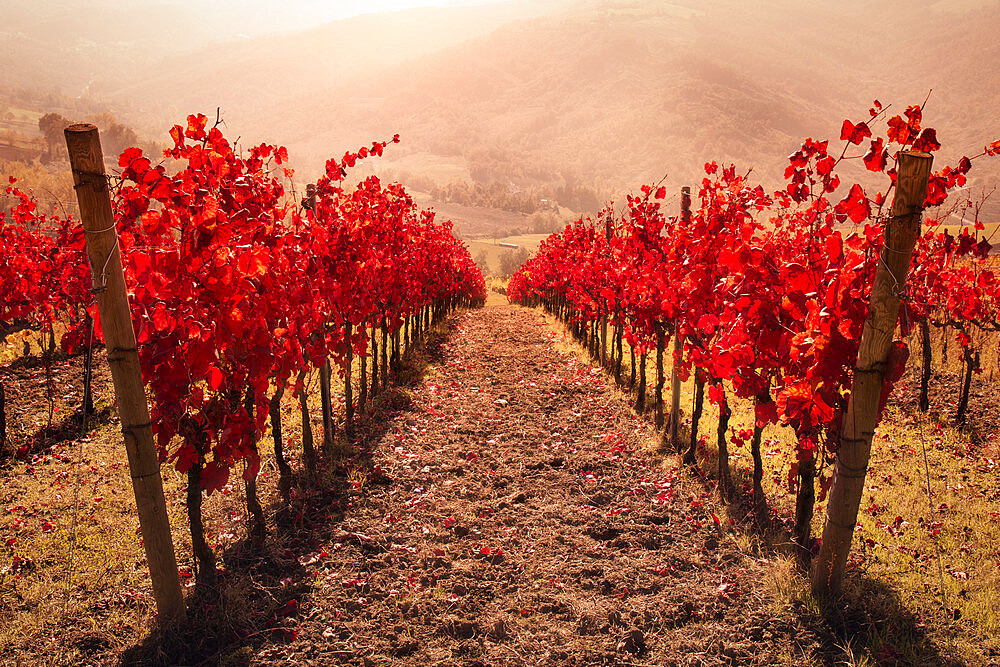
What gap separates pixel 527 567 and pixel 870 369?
11.0 ft

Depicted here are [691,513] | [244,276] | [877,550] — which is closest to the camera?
[244,276]

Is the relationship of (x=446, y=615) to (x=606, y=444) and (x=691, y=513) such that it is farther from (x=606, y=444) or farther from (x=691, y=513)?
(x=606, y=444)

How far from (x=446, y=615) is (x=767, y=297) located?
3.78m

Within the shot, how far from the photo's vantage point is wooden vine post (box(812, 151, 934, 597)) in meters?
3.57

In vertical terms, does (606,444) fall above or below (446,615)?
below

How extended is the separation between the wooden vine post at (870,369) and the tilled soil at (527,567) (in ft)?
1.94

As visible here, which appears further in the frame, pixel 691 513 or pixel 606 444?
pixel 606 444

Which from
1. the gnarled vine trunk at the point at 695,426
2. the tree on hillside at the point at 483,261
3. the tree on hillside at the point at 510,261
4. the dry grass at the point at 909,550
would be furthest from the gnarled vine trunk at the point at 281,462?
the tree on hillside at the point at 483,261

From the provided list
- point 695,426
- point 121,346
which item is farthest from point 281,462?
point 695,426

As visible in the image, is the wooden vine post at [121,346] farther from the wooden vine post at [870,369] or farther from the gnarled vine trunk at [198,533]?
the wooden vine post at [870,369]

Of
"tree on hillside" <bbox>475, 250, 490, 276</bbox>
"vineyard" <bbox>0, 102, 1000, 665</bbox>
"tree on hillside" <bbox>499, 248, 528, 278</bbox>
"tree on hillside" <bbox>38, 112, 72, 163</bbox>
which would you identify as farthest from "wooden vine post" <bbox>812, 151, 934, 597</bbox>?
"tree on hillside" <bbox>38, 112, 72, 163</bbox>

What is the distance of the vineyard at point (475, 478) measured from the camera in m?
3.91

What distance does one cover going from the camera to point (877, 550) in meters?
5.32

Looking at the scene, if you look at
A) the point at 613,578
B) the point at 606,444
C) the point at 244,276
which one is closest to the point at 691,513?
the point at 613,578
